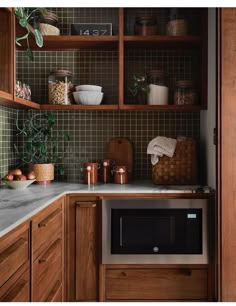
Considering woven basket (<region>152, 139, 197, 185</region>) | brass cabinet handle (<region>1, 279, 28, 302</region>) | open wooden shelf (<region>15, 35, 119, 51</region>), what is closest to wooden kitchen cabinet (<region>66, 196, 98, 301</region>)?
woven basket (<region>152, 139, 197, 185</region>)

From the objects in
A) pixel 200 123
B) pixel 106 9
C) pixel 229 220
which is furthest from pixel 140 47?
pixel 229 220

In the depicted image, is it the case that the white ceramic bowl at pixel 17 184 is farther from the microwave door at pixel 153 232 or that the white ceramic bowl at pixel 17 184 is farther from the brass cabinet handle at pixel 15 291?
the brass cabinet handle at pixel 15 291

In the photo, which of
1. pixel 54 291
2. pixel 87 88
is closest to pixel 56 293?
pixel 54 291

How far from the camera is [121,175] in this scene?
2518 millimetres

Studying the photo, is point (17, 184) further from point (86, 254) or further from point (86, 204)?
point (86, 254)

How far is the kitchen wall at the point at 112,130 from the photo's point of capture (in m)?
2.75

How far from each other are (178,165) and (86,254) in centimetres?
91

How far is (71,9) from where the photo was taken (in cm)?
274

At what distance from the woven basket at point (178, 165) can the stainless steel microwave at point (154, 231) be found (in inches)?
11.7

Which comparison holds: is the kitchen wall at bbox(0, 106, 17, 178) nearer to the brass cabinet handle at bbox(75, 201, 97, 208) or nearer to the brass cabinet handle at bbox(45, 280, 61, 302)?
the brass cabinet handle at bbox(75, 201, 97, 208)

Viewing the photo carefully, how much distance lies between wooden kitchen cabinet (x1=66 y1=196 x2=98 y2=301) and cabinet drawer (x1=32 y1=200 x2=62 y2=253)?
175 mm

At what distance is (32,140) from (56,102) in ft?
1.21

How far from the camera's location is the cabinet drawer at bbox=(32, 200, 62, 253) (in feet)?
5.06
